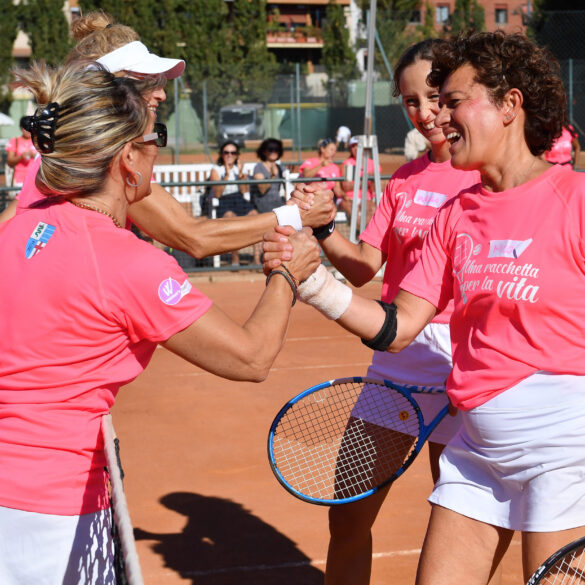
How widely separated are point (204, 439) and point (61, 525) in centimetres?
438

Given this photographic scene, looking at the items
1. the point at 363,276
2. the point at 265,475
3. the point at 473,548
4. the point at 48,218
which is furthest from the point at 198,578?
the point at 48,218

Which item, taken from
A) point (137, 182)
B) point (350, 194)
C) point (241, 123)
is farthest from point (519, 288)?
point (241, 123)

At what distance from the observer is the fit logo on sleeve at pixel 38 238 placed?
249 centimetres

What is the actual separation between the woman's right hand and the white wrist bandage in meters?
0.03

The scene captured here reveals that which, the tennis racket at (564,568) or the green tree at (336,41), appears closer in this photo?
the tennis racket at (564,568)

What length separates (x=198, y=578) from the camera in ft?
15.4

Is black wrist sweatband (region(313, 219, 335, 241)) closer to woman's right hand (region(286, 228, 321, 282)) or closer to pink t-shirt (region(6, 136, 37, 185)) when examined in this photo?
woman's right hand (region(286, 228, 321, 282))

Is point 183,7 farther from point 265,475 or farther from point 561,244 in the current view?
point 561,244

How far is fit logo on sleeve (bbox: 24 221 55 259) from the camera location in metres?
2.49

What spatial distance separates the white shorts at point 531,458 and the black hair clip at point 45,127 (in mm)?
1451

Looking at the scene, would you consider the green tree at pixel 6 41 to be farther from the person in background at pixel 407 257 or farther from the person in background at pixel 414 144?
the person in background at pixel 407 257

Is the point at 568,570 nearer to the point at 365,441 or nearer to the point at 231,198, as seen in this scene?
the point at 365,441

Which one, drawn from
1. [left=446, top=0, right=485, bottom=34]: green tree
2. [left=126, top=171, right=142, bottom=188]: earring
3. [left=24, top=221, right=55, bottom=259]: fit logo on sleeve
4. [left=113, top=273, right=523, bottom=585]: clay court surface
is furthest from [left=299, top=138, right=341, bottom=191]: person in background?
[left=446, top=0, right=485, bottom=34]: green tree

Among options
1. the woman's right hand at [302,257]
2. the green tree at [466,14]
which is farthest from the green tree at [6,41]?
the woman's right hand at [302,257]
